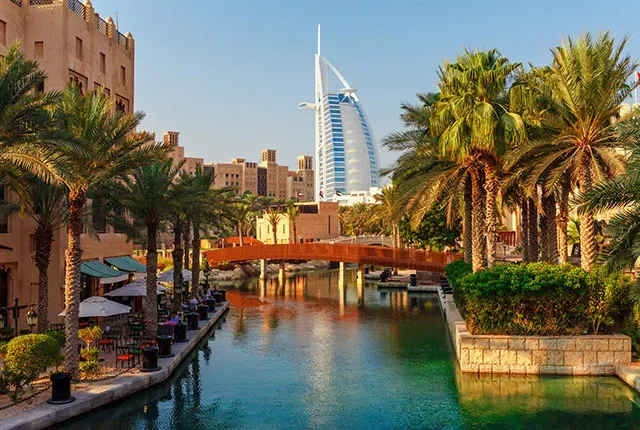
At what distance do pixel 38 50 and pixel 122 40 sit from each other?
33.2 feet

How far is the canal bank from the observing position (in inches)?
572

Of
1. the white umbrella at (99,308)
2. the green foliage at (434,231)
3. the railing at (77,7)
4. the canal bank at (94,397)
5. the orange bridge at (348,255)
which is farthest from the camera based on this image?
the green foliage at (434,231)

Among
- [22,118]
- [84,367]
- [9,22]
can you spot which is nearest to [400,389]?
[84,367]

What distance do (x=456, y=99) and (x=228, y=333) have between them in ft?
53.1

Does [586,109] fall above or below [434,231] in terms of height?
above

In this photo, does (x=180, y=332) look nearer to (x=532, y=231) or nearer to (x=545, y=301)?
(x=545, y=301)

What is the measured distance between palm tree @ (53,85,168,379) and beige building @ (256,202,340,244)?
81.1 metres

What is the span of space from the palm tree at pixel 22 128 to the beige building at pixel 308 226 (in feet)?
273

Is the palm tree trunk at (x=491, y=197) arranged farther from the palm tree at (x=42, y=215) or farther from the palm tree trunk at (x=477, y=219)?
the palm tree at (x=42, y=215)

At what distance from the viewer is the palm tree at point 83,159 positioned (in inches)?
725

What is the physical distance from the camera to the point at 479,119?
77.4ft

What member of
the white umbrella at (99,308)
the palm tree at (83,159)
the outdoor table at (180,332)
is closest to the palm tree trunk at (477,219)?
the outdoor table at (180,332)

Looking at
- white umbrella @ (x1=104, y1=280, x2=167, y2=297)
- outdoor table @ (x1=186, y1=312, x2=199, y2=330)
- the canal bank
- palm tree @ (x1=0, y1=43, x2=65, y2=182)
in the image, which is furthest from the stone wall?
white umbrella @ (x1=104, y1=280, x2=167, y2=297)

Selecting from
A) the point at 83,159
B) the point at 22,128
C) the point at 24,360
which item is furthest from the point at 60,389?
the point at 22,128
